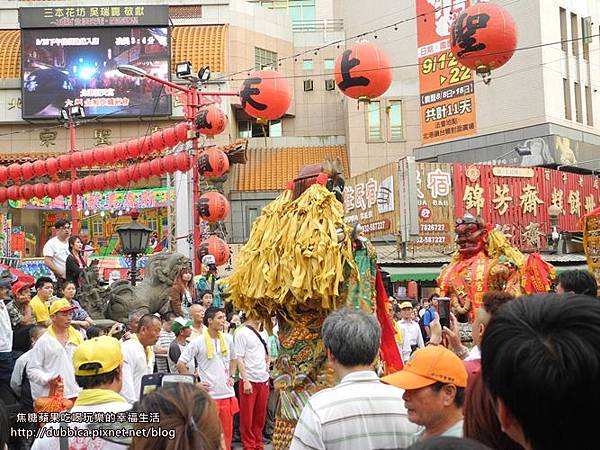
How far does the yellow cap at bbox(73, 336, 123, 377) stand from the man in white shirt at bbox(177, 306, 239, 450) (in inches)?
124

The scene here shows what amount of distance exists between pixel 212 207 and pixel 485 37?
6909 millimetres

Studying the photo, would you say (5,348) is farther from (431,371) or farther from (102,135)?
(102,135)

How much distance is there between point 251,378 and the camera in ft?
24.2

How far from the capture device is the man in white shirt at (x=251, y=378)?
23.9ft

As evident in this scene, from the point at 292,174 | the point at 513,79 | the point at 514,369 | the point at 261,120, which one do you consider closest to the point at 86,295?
the point at 261,120

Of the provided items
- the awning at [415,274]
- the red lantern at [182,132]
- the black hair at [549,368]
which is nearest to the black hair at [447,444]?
the black hair at [549,368]

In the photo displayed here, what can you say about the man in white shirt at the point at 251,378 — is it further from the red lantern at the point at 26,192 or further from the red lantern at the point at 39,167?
the red lantern at the point at 26,192

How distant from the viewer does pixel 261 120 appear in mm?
12547

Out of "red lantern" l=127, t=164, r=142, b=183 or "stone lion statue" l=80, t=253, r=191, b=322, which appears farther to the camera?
"red lantern" l=127, t=164, r=142, b=183

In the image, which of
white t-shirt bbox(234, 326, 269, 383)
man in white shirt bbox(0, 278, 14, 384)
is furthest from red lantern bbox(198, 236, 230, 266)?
man in white shirt bbox(0, 278, 14, 384)

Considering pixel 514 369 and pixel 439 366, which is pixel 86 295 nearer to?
pixel 439 366

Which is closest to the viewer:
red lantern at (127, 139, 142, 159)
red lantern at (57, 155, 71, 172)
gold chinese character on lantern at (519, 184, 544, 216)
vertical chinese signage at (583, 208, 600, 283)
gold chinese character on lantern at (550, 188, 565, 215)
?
vertical chinese signage at (583, 208, 600, 283)

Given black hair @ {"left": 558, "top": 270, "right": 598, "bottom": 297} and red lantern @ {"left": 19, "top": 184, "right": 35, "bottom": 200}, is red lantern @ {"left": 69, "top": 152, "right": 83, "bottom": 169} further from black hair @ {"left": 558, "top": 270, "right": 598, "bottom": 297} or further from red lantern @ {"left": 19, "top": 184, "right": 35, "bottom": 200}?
black hair @ {"left": 558, "top": 270, "right": 598, "bottom": 297}

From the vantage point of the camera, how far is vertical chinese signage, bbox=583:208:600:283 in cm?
759
